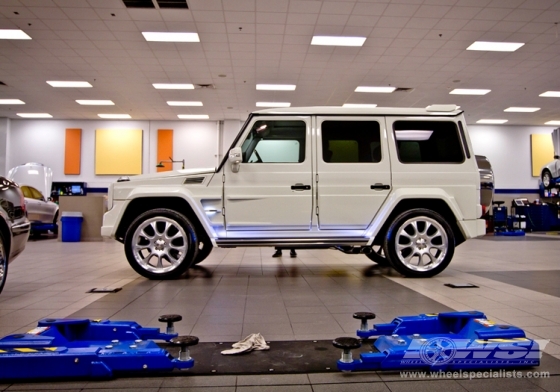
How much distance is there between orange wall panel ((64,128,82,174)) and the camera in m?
18.4

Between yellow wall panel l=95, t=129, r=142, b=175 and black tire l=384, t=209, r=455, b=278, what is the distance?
52.1 feet

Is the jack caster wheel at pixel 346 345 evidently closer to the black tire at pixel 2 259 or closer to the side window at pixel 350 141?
the side window at pixel 350 141

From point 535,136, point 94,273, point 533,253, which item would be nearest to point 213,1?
point 94,273

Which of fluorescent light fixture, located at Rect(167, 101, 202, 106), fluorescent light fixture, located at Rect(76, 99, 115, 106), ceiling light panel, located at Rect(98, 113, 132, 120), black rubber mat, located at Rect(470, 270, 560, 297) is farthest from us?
ceiling light panel, located at Rect(98, 113, 132, 120)

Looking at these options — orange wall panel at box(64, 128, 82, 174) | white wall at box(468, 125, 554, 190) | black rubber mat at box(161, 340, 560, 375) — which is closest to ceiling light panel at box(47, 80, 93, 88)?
orange wall panel at box(64, 128, 82, 174)

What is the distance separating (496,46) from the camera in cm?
1003

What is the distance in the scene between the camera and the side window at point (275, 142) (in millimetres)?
4629

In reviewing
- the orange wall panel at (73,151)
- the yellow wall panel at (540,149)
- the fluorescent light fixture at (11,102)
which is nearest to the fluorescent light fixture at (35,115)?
the orange wall panel at (73,151)

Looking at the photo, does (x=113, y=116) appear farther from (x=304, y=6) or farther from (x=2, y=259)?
(x=2, y=259)

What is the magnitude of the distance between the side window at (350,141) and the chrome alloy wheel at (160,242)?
1836 millimetres

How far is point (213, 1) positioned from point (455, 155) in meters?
5.53

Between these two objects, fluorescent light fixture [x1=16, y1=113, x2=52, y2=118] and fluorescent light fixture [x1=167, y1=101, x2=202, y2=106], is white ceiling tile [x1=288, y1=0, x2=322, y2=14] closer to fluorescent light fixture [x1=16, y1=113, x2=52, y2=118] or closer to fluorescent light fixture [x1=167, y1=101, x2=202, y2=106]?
fluorescent light fixture [x1=167, y1=101, x2=202, y2=106]

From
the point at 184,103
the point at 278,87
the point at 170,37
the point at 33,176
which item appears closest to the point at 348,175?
the point at 170,37

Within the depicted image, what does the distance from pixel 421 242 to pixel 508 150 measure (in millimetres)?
17871
